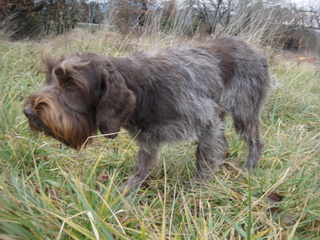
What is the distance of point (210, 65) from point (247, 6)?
538cm

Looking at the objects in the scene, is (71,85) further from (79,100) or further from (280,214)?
(280,214)

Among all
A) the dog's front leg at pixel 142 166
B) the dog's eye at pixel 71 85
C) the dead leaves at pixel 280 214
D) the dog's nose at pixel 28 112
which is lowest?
the dog's front leg at pixel 142 166

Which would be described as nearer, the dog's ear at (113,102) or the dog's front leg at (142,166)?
the dog's ear at (113,102)

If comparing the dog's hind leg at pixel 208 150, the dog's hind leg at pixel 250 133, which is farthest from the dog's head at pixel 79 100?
the dog's hind leg at pixel 250 133

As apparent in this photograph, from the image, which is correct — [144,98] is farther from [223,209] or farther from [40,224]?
[40,224]

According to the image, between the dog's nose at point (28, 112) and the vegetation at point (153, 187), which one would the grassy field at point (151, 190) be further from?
the dog's nose at point (28, 112)

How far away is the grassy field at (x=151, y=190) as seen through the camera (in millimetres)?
1974

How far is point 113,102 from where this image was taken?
258cm

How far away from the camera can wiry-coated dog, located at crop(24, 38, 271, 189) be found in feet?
8.22

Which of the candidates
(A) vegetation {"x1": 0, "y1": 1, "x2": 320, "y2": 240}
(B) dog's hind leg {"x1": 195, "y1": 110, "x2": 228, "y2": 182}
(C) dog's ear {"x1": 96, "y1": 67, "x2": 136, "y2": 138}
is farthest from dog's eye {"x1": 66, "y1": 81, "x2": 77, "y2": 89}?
(B) dog's hind leg {"x1": 195, "y1": 110, "x2": 228, "y2": 182}

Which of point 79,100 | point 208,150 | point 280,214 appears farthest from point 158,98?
point 280,214

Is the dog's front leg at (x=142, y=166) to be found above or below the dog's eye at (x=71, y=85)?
below

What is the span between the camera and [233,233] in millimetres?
2326

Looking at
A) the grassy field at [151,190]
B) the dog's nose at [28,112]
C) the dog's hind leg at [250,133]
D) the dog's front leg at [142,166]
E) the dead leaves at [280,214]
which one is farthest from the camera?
the dog's hind leg at [250,133]
